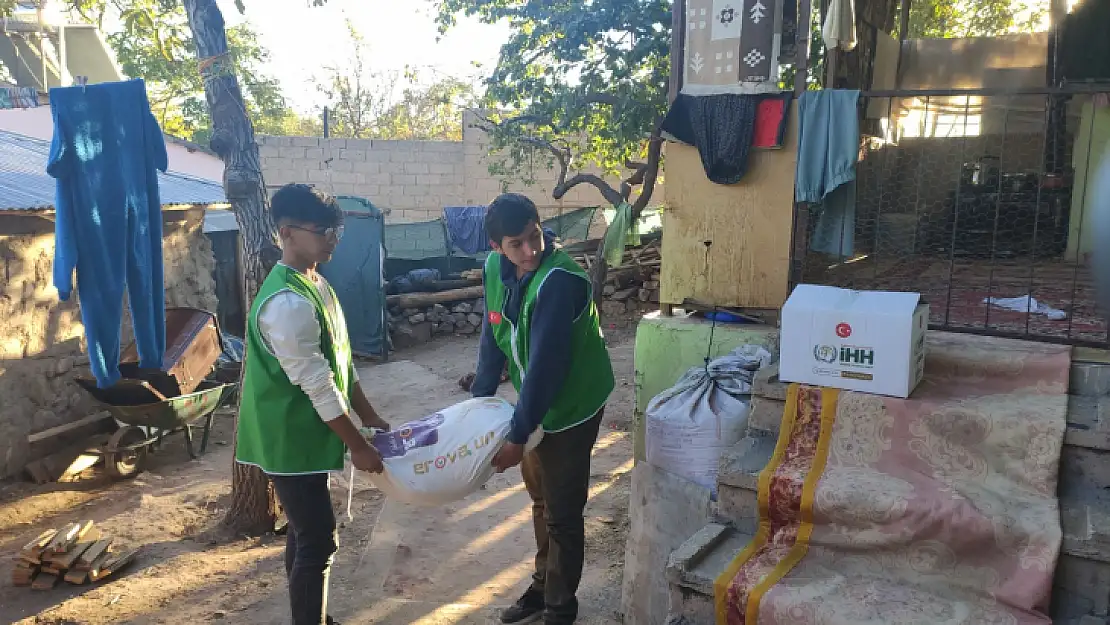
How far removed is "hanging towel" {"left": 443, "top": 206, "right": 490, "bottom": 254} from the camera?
1291cm

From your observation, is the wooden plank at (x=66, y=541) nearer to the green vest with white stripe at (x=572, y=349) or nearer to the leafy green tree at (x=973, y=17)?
the green vest with white stripe at (x=572, y=349)

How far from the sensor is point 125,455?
618cm

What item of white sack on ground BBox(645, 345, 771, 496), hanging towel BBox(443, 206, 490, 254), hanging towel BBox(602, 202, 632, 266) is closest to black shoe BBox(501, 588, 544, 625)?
white sack on ground BBox(645, 345, 771, 496)

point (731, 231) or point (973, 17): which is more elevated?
point (973, 17)

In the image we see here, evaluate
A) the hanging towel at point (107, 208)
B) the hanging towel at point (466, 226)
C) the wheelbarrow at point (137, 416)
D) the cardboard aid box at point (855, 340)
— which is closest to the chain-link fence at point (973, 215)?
the cardboard aid box at point (855, 340)

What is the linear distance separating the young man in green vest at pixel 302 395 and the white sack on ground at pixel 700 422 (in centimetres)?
139

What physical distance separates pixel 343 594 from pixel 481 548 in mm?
905

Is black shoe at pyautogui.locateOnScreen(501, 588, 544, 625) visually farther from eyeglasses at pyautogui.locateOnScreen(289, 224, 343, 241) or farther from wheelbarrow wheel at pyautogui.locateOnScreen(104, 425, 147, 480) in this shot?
wheelbarrow wheel at pyautogui.locateOnScreen(104, 425, 147, 480)

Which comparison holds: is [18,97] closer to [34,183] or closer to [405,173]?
[34,183]

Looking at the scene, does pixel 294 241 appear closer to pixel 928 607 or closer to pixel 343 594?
pixel 343 594

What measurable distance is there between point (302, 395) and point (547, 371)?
86 cm

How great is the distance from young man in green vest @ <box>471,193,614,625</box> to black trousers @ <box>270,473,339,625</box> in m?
0.66

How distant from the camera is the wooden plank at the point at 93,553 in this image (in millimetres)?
4074

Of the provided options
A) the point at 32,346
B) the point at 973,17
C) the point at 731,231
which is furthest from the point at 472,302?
the point at 973,17
